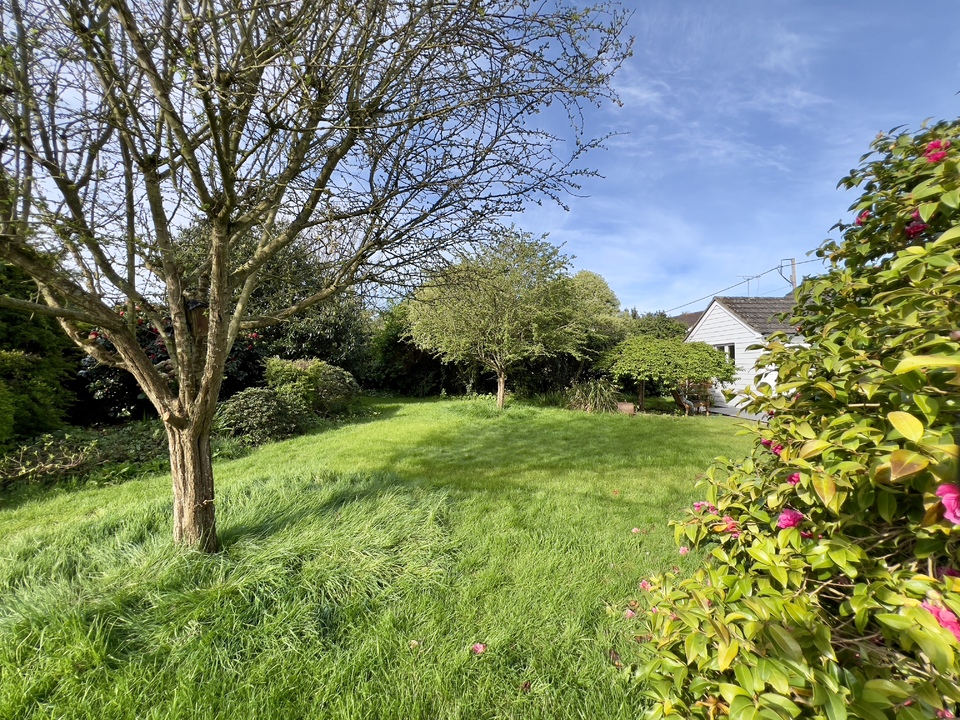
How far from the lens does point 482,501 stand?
12.9 feet

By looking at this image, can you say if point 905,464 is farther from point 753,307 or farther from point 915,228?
point 753,307

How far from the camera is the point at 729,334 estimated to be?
15.3 metres

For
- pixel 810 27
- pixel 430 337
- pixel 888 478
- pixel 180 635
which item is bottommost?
pixel 180 635

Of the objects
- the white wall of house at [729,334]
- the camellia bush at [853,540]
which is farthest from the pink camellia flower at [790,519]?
the white wall of house at [729,334]

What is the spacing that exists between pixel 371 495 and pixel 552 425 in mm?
5623

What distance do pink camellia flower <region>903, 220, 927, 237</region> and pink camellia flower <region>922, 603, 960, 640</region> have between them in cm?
134

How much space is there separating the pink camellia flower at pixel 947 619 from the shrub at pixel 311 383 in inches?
347

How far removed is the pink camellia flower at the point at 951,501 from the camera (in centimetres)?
73

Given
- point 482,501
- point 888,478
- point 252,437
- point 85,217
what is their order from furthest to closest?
point 252,437 < point 482,501 < point 85,217 < point 888,478

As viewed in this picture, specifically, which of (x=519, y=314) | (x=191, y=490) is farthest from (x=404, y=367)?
(x=191, y=490)

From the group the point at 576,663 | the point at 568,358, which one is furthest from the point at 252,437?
the point at 568,358

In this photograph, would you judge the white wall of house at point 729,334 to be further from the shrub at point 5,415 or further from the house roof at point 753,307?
the shrub at point 5,415

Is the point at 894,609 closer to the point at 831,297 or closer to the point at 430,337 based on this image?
the point at 831,297

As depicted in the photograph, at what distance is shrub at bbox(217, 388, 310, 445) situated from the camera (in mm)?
7125
